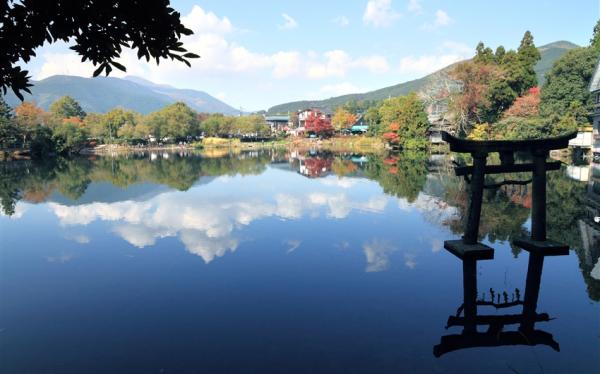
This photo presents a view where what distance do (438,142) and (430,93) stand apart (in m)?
7.77

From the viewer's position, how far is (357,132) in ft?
289

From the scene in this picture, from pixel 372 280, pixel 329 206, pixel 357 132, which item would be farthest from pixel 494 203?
pixel 357 132

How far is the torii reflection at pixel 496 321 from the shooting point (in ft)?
22.9

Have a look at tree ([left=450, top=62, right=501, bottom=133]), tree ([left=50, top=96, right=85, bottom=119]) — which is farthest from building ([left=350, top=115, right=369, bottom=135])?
tree ([left=50, top=96, right=85, bottom=119])

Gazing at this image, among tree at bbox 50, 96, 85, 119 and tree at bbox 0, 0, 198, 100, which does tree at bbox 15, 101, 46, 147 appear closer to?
tree at bbox 50, 96, 85, 119

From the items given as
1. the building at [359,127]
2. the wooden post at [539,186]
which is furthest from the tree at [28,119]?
the wooden post at [539,186]

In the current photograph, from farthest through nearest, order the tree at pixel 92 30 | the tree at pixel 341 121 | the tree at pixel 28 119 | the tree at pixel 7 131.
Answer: the tree at pixel 341 121
the tree at pixel 28 119
the tree at pixel 7 131
the tree at pixel 92 30

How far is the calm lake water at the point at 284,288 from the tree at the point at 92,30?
4716mm

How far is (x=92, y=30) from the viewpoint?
3.76m

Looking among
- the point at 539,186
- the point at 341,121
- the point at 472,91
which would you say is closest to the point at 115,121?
the point at 341,121

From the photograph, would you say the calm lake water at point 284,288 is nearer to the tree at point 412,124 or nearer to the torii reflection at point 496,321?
the torii reflection at point 496,321

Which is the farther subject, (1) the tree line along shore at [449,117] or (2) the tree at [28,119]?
(2) the tree at [28,119]

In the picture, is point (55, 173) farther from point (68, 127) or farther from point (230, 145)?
point (230, 145)

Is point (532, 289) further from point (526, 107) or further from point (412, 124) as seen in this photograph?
point (412, 124)
